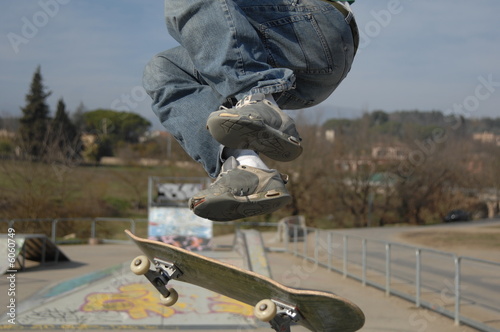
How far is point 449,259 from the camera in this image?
898 centimetres

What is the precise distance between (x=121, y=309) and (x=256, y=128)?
7.97m

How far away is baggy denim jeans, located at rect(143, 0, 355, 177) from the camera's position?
1659mm

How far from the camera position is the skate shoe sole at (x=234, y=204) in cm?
160

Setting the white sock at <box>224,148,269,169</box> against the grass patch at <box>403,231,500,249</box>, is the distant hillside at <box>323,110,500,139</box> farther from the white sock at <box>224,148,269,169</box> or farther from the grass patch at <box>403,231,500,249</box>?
the white sock at <box>224,148,269,169</box>

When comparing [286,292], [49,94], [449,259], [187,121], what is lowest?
[449,259]

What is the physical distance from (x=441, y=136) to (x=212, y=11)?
42.8m

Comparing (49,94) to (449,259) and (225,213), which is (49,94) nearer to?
(449,259)

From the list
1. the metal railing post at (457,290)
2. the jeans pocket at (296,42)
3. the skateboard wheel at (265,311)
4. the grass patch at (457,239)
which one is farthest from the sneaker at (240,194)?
the grass patch at (457,239)

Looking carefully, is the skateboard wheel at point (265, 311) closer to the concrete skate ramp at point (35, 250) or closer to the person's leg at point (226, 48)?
the person's leg at point (226, 48)

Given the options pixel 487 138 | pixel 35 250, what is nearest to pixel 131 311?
pixel 35 250

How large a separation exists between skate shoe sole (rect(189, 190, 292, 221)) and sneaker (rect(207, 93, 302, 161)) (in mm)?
140

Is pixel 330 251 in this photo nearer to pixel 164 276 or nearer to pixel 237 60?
pixel 164 276

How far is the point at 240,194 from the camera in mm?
1628

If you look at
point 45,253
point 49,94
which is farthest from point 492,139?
point 45,253
